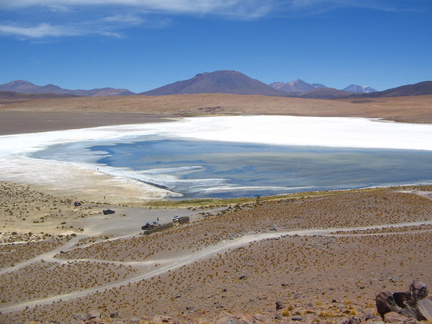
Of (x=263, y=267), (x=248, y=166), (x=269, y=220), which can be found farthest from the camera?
(x=248, y=166)

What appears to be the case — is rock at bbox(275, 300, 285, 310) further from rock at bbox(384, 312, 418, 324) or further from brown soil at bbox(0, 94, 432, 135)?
brown soil at bbox(0, 94, 432, 135)

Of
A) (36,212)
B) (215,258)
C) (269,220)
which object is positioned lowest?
(36,212)

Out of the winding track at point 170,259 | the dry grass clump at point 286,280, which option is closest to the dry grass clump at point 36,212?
the winding track at point 170,259

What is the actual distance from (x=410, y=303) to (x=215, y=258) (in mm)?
8834

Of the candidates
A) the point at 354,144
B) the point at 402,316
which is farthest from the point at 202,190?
the point at 354,144

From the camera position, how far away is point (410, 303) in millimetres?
8984

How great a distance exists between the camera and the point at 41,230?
22984 mm

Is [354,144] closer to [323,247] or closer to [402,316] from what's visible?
[323,247]

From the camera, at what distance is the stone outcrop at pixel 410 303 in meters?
8.70

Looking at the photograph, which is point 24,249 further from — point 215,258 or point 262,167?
point 262,167

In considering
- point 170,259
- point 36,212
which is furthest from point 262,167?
point 170,259

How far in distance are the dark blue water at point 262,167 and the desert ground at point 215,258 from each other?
4.65 m

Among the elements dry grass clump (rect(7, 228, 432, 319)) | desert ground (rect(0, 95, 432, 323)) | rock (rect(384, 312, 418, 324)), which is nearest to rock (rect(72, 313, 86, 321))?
desert ground (rect(0, 95, 432, 323))

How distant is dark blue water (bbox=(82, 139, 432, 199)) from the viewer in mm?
33594
